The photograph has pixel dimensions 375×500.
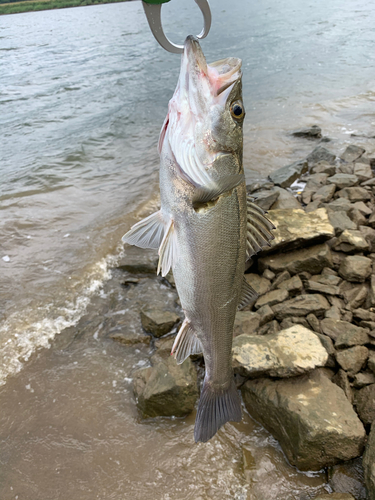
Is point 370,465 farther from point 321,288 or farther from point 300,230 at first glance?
point 300,230

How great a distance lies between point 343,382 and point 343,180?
4.38 m

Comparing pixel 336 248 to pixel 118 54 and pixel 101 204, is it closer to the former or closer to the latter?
pixel 101 204

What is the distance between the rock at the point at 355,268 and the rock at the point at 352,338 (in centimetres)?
87

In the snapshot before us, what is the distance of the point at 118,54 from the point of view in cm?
2295

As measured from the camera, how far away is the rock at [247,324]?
4066 millimetres

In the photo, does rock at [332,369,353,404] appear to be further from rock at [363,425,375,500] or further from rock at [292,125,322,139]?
rock at [292,125,322,139]

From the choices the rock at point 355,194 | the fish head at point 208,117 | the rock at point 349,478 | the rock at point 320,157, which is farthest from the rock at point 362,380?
the rock at point 320,157

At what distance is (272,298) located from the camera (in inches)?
172

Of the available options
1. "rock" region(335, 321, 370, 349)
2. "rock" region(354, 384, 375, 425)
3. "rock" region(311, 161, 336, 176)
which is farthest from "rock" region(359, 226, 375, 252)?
"rock" region(311, 161, 336, 176)

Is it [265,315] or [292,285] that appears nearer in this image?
[265,315]

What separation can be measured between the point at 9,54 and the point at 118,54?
26.8ft

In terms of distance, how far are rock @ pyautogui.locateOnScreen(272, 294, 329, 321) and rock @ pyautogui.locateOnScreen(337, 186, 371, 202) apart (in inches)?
102

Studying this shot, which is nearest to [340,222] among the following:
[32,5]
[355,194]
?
[355,194]

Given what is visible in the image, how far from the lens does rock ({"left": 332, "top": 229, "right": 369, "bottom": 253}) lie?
4758 mm
